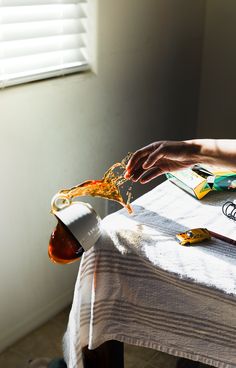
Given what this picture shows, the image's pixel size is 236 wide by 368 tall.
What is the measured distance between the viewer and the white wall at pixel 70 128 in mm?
1501

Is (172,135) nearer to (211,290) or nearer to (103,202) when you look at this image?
(103,202)

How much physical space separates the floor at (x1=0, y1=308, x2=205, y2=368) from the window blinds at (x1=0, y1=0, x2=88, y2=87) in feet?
2.96

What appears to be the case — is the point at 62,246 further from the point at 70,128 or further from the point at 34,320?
the point at 34,320

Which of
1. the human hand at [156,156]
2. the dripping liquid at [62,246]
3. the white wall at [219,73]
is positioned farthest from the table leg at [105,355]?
the white wall at [219,73]

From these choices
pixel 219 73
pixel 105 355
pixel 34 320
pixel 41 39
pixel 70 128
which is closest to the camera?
pixel 105 355

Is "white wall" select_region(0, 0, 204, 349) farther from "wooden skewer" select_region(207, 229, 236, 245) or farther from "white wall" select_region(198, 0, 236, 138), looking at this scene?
"wooden skewer" select_region(207, 229, 236, 245)

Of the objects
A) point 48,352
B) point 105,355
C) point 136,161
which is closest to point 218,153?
point 136,161

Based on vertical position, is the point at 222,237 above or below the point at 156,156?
below

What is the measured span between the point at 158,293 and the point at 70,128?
83cm

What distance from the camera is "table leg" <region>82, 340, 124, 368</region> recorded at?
1.04 meters

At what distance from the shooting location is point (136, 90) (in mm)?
1854

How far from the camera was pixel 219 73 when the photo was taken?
2135 millimetres

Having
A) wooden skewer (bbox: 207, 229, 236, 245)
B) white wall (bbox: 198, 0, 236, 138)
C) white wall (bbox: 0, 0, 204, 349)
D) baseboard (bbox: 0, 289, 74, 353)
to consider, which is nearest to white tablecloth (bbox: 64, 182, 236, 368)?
wooden skewer (bbox: 207, 229, 236, 245)

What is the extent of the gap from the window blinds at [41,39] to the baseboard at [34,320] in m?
0.84
